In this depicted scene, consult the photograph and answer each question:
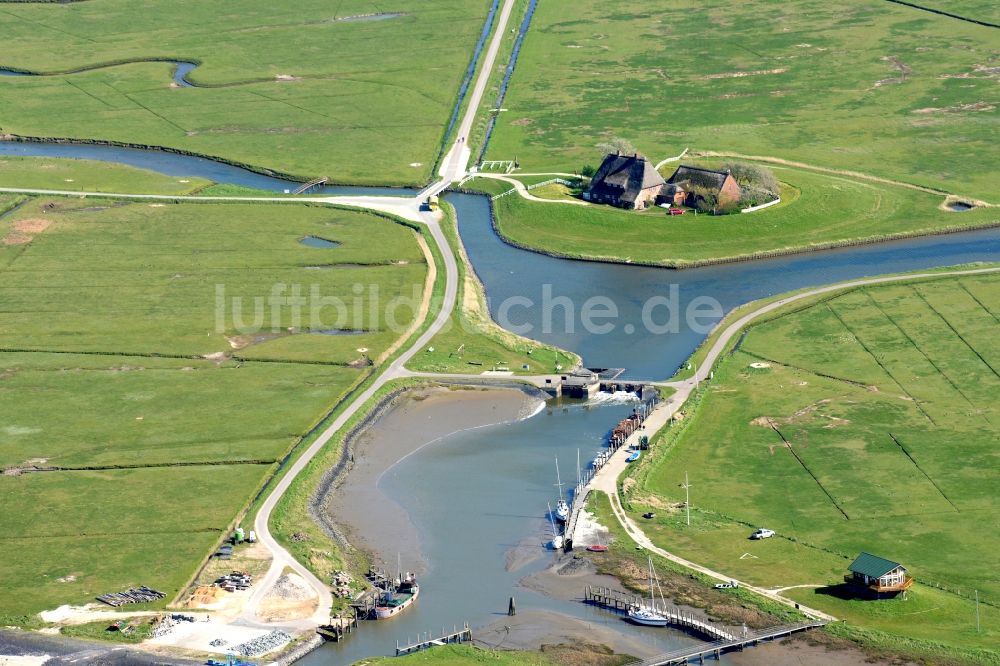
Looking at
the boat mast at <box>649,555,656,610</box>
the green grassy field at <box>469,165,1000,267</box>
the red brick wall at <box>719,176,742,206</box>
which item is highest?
the red brick wall at <box>719,176,742,206</box>

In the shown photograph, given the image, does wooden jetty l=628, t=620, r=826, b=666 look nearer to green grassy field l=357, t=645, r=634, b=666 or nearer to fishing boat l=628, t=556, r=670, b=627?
green grassy field l=357, t=645, r=634, b=666

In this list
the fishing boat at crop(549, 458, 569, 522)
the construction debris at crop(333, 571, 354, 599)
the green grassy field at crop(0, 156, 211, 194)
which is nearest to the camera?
the construction debris at crop(333, 571, 354, 599)

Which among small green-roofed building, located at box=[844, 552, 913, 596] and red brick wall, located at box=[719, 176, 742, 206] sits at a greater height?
red brick wall, located at box=[719, 176, 742, 206]

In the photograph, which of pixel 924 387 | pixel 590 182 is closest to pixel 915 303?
pixel 924 387

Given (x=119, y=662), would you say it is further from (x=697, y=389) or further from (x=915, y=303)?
(x=915, y=303)

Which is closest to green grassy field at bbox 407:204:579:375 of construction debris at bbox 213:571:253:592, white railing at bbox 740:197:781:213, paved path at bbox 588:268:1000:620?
paved path at bbox 588:268:1000:620

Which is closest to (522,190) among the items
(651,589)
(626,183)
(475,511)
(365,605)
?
(626,183)
